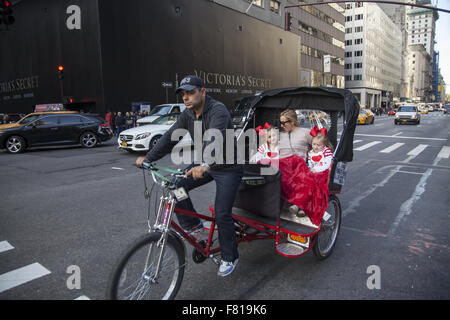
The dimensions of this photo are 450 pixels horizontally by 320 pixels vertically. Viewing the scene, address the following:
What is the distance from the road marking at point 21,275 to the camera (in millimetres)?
3268

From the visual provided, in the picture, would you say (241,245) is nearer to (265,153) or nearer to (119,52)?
(265,153)

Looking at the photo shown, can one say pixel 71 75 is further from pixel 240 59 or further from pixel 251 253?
pixel 251 253

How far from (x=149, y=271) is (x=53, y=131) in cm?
1382

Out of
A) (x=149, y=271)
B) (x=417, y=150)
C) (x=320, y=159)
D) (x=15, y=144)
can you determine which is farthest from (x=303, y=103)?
(x=15, y=144)

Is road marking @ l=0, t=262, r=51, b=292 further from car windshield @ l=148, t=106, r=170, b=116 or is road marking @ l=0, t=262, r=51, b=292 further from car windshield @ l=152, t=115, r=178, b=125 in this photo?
car windshield @ l=148, t=106, r=170, b=116

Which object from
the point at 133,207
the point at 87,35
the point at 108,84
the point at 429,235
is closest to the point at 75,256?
the point at 133,207

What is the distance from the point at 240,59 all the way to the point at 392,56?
105m

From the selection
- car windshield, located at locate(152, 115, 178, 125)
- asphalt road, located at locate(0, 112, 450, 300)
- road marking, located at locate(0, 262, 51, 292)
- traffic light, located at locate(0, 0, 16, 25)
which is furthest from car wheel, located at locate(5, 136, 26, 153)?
road marking, located at locate(0, 262, 51, 292)

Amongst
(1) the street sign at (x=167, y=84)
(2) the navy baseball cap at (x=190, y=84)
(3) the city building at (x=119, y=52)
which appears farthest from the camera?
(1) the street sign at (x=167, y=84)

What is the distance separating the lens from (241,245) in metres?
4.23

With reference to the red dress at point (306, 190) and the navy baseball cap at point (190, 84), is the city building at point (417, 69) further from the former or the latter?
the navy baseball cap at point (190, 84)

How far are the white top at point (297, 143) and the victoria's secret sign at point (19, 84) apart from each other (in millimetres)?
29197

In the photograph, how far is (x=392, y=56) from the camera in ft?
386

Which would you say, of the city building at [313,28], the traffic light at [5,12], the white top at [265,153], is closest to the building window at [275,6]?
the city building at [313,28]
